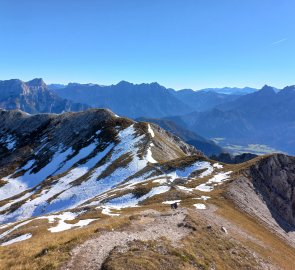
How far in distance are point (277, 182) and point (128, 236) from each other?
60645 millimetres

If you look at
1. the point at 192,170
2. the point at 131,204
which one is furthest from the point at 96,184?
the point at 131,204

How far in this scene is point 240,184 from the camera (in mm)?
70250

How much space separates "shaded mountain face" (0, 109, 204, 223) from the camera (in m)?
88.4

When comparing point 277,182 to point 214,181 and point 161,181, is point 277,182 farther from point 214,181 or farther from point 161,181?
point 161,181

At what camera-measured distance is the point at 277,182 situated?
8194 centimetres

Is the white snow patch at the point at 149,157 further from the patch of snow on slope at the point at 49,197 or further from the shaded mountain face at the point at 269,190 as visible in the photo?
the shaded mountain face at the point at 269,190

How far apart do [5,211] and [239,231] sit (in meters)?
65.4

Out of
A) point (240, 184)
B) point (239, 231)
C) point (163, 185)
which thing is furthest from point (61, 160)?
point (239, 231)

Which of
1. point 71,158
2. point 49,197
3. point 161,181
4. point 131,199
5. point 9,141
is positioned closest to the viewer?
point 131,199

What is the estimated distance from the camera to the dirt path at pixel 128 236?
961 inches

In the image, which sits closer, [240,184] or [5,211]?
[240,184]

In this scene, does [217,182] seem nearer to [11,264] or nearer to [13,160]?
[11,264]

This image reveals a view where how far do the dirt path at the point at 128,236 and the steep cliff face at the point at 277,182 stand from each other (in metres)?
40.9

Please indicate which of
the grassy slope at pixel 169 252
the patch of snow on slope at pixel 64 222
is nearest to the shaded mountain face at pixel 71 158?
the patch of snow on slope at pixel 64 222
